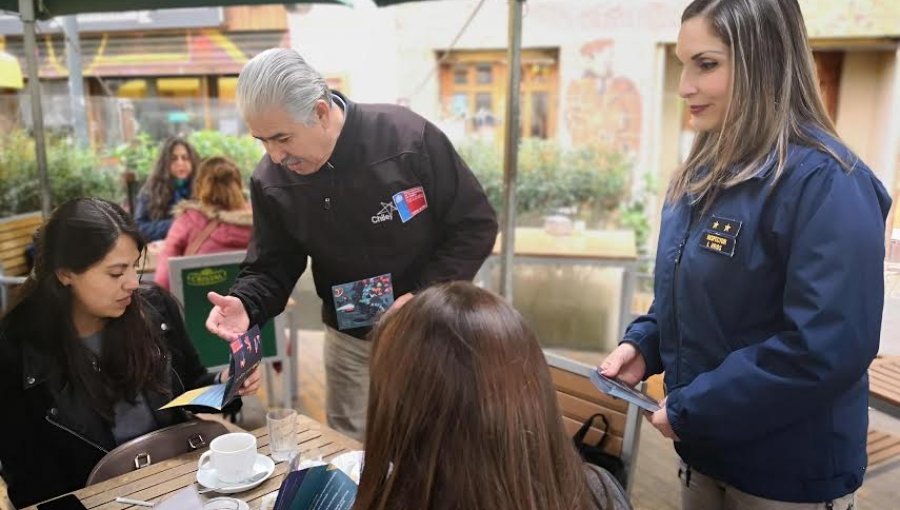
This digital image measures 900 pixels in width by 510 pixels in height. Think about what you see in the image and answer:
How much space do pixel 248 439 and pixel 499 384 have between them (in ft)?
2.81

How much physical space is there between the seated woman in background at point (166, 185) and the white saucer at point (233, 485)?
3368 mm

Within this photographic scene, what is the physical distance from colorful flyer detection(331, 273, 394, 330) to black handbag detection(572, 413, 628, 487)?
66 cm

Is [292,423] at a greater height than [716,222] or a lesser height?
lesser

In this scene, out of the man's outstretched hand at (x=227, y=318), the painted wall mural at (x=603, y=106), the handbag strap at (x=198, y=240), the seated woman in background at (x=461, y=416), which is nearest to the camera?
the seated woman in background at (x=461, y=416)

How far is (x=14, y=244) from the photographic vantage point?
13.4ft

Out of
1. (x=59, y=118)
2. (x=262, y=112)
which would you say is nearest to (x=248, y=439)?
(x=262, y=112)

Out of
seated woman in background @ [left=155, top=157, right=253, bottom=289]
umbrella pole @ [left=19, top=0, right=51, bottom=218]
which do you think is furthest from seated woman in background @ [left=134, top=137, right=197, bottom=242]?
seated woman in background @ [left=155, top=157, right=253, bottom=289]

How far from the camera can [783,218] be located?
1.21 m

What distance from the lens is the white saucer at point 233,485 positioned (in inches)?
57.2

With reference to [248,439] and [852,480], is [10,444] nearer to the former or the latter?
[248,439]

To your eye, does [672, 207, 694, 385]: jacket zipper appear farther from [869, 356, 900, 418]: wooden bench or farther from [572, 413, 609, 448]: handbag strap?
[869, 356, 900, 418]: wooden bench

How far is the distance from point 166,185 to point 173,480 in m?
3.51

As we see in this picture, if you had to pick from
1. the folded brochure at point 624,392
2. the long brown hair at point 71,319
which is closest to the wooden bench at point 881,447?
the folded brochure at point 624,392

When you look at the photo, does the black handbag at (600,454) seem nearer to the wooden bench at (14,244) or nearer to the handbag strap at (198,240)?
the handbag strap at (198,240)
